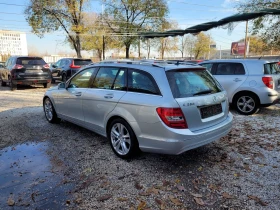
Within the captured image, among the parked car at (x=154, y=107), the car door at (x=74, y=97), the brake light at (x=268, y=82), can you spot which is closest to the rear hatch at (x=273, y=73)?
the brake light at (x=268, y=82)

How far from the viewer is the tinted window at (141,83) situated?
329cm

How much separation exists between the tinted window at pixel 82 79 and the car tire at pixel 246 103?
4.57 metres

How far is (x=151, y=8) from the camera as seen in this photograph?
91.7 feet

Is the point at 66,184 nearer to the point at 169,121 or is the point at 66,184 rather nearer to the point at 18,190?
the point at 18,190

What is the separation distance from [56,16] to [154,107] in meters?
25.3

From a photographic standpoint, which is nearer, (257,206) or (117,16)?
(257,206)

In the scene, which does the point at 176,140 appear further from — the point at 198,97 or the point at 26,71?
the point at 26,71

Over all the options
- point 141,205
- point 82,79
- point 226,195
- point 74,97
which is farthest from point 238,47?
point 141,205

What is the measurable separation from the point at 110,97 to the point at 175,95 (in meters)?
1.21

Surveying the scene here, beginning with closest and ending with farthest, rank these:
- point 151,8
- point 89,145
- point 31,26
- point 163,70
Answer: point 163,70
point 89,145
point 31,26
point 151,8

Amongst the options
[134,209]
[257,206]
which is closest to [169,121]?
[134,209]

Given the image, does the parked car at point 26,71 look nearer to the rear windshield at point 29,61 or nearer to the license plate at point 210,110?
the rear windshield at point 29,61

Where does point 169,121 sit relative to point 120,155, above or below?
above

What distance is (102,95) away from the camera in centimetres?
396
